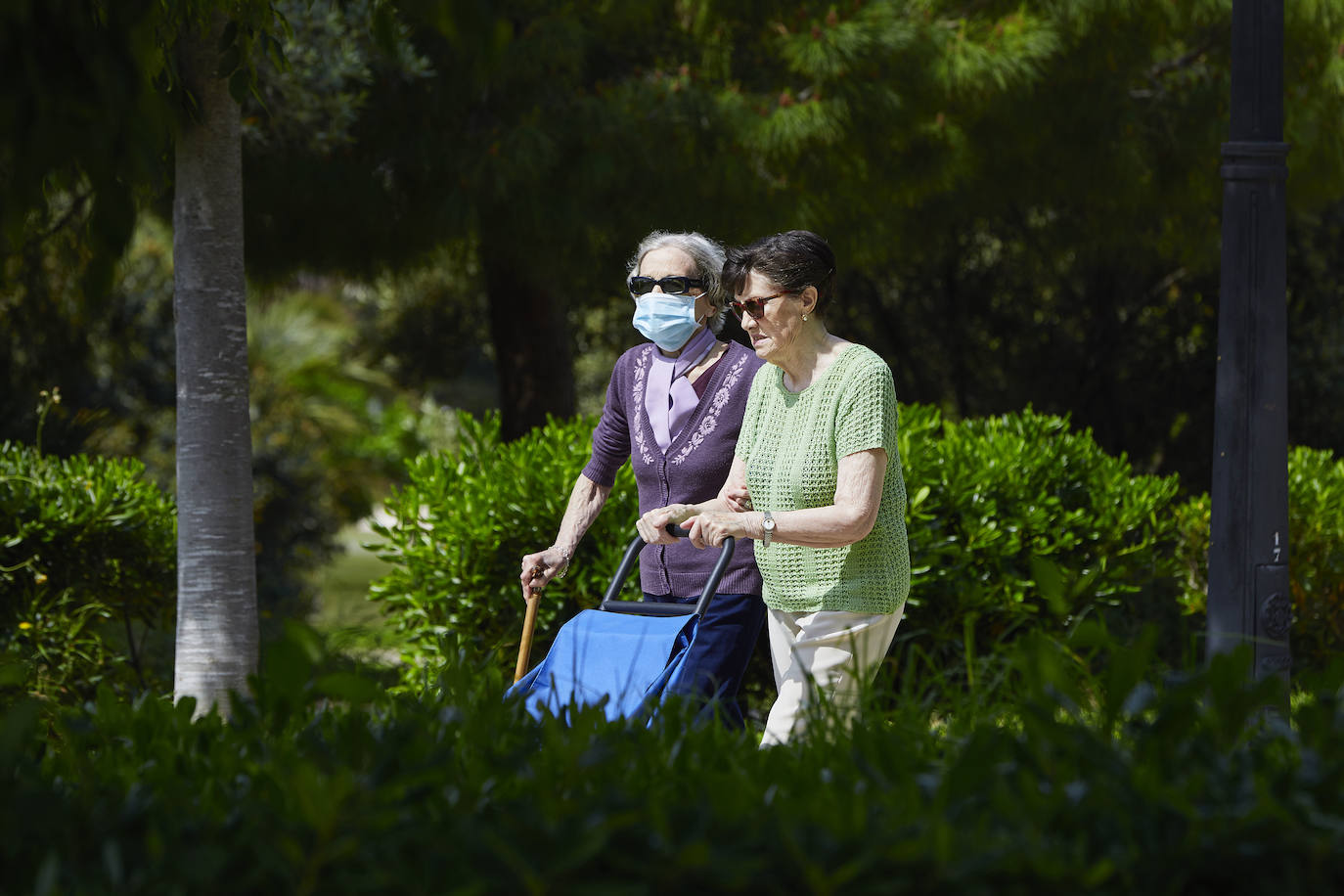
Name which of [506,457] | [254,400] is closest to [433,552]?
[506,457]

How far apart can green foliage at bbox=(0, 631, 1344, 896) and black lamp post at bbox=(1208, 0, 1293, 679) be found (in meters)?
2.04

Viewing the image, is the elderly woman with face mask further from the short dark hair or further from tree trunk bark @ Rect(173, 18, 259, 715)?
tree trunk bark @ Rect(173, 18, 259, 715)

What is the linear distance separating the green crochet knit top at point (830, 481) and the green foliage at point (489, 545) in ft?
6.66

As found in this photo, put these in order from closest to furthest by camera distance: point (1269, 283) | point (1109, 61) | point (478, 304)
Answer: point (1269, 283), point (1109, 61), point (478, 304)

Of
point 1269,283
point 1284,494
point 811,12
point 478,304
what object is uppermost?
point 811,12

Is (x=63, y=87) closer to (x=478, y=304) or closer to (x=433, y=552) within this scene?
(x=433, y=552)

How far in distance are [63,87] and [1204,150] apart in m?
7.86

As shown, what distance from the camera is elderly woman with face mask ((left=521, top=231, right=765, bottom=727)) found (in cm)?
359

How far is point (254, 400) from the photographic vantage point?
40.8 feet

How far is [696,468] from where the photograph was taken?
12.1 feet

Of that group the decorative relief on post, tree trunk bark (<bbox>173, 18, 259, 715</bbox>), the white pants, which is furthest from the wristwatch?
tree trunk bark (<bbox>173, 18, 259, 715</bbox>)

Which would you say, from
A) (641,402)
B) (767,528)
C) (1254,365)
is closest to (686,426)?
(641,402)

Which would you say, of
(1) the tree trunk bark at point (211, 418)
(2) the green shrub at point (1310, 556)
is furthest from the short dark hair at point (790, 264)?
(2) the green shrub at point (1310, 556)

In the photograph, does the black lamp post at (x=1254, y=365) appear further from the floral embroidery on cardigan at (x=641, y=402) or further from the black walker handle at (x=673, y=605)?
the floral embroidery on cardigan at (x=641, y=402)
